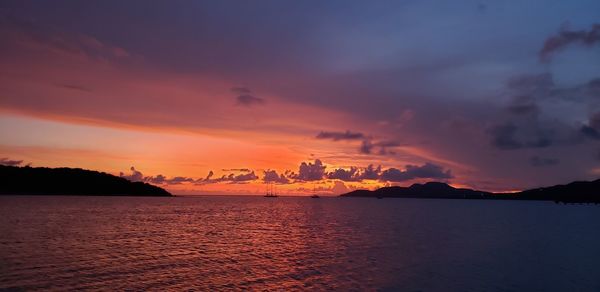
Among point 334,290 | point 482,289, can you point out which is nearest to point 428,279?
point 482,289

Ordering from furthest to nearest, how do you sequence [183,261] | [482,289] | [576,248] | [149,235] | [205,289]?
[149,235] → [576,248] → [183,261] → [482,289] → [205,289]

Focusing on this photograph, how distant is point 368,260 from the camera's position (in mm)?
57000

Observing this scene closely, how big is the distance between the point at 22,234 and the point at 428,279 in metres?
72.1

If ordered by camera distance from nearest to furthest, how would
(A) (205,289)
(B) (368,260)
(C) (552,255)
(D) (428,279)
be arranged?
1. (A) (205,289)
2. (D) (428,279)
3. (B) (368,260)
4. (C) (552,255)

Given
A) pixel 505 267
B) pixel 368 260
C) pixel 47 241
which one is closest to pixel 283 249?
pixel 368 260

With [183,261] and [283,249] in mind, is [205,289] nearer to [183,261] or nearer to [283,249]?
[183,261]

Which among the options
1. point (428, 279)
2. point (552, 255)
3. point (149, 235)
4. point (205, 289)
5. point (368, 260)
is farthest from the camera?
point (149, 235)

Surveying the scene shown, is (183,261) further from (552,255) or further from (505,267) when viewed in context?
(552,255)

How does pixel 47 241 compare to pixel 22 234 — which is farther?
pixel 22 234

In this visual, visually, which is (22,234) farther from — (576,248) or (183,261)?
(576,248)

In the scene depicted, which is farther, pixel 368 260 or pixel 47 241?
pixel 47 241

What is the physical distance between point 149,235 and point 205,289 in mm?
A: 48191

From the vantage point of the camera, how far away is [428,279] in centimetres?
4522

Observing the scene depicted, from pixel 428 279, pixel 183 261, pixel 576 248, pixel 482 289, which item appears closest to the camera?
pixel 482 289
